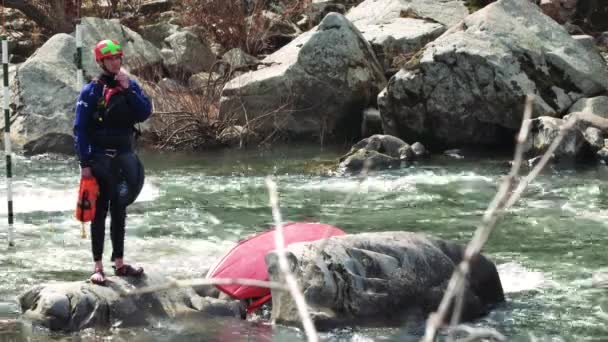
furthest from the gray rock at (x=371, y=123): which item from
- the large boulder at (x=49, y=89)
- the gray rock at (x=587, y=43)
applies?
the large boulder at (x=49, y=89)

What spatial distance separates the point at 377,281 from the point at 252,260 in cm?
81

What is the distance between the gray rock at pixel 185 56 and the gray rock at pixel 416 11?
7.57ft

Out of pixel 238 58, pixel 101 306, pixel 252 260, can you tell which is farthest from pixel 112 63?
pixel 238 58

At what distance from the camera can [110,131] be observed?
17.8 ft

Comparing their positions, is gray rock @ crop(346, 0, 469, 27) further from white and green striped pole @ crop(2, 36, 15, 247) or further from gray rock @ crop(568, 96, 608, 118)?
white and green striped pole @ crop(2, 36, 15, 247)

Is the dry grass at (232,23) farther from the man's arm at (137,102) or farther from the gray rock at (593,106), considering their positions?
the man's arm at (137,102)

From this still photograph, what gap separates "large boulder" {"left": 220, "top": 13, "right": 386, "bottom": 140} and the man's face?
7853 millimetres

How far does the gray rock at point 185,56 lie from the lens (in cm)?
1520

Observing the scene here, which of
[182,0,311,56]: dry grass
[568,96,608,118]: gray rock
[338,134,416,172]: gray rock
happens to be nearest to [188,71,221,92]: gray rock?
[182,0,311,56]: dry grass

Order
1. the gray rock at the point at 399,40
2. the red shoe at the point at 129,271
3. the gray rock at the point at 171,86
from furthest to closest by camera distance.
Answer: the gray rock at the point at 399,40
the gray rock at the point at 171,86
the red shoe at the point at 129,271

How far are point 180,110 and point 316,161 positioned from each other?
2242mm

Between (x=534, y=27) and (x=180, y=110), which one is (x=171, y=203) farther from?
(x=534, y=27)

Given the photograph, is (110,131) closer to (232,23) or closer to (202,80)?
(202,80)

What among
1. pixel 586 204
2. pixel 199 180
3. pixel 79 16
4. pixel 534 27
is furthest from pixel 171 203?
pixel 79 16
